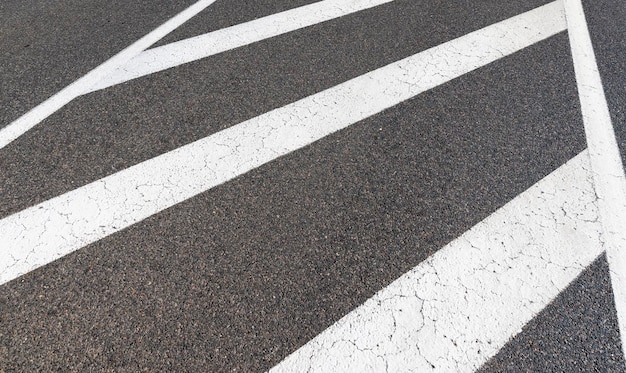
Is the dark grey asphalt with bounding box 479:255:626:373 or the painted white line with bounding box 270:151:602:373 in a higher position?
the painted white line with bounding box 270:151:602:373

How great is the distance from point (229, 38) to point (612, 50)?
2962 mm

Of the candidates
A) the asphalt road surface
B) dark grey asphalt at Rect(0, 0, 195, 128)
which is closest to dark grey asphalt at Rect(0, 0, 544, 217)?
the asphalt road surface

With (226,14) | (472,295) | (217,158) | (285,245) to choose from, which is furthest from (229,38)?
(472,295)

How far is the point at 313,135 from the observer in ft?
9.68

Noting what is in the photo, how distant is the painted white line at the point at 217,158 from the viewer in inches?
92.9

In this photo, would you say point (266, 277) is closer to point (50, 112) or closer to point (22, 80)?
point (50, 112)

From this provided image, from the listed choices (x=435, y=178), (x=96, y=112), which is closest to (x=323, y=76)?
(x=435, y=178)

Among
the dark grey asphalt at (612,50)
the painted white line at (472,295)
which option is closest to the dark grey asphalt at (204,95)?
the dark grey asphalt at (612,50)

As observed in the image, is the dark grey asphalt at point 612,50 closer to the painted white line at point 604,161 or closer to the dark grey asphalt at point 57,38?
the painted white line at point 604,161

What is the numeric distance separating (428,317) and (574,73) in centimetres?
240

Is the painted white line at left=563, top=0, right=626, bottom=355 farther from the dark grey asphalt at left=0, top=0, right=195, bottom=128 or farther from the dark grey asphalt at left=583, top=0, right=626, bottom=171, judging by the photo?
the dark grey asphalt at left=0, top=0, right=195, bottom=128

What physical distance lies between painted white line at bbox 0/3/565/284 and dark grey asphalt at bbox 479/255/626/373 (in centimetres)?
153

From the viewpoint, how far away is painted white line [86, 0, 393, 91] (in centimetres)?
342

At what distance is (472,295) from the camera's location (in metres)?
2.20
